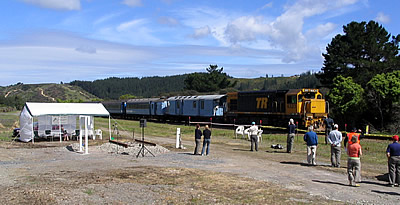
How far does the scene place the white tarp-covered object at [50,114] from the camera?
23.8m

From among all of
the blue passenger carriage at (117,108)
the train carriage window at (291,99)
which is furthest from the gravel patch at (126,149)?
the blue passenger carriage at (117,108)

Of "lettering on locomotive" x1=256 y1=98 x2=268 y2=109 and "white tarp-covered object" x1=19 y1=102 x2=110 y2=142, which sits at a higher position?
"lettering on locomotive" x1=256 y1=98 x2=268 y2=109

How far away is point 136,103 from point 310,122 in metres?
35.4

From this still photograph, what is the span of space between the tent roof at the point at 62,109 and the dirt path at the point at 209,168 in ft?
11.0

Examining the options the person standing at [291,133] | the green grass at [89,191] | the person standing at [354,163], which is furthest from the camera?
the person standing at [291,133]

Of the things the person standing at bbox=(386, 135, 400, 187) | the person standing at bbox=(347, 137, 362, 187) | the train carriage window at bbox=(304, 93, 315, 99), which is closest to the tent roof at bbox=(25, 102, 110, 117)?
the train carriage window at bbox=(304, 93, 315, 99)

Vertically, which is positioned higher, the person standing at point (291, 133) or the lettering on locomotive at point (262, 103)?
the lettering on locomotive at point (262, 103)

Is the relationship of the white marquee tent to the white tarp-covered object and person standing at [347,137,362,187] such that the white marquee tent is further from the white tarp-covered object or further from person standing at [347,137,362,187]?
person standing at [347,137,362,187]

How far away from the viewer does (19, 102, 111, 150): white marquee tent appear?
23766 mm

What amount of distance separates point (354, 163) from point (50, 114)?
18.4 metres

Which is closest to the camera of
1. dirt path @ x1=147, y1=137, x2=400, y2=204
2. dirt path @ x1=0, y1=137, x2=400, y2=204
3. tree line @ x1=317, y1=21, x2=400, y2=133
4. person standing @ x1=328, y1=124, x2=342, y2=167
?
dirt path @ x1=147, y1=137, x2=400, y2=204

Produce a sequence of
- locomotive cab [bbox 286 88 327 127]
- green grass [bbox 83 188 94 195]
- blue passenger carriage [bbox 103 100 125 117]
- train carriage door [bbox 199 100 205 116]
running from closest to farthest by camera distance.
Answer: green grass [bbox 83 188 94 195], locomotive cab [bbox 286 88 327 127], train carriage door [bbox 199 100 205 116], blue passenger carriage [bbox 103 100 125 117]

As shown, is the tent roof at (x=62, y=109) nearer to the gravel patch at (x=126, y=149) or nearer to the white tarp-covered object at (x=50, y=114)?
the white tarp-covered object at (x=50, y=114)

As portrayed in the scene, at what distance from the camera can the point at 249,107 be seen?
3475cm
